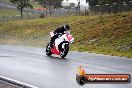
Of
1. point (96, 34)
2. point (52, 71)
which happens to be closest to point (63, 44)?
point (52, 71)

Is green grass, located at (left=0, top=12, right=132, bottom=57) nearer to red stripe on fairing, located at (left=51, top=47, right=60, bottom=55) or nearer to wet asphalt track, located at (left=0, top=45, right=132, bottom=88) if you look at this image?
red stripe on fairing, located at (left=51, top=47, right=60, bottom=55)

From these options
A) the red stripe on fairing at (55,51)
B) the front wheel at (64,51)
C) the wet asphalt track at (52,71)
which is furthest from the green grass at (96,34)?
the wet asphalt track at (52,71)

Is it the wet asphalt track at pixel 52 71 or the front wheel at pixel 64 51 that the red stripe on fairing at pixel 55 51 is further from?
the wet asphalt track at pixel 52 71

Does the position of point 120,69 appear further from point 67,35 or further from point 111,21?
point 111,21

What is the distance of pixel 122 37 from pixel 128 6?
42.2 feet

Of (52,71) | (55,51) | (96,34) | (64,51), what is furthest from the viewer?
(96,34)

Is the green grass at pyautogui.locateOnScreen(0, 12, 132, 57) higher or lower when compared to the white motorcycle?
lower

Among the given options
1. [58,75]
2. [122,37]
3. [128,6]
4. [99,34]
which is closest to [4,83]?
[58,75]

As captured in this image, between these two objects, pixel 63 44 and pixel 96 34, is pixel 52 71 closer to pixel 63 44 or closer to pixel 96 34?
pixel 63 44

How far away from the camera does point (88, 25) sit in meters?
38.1

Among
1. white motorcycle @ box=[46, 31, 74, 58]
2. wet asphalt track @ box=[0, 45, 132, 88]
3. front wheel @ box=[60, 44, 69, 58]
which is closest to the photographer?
wet asphalt track @ box=[0, 45, 132, 88]

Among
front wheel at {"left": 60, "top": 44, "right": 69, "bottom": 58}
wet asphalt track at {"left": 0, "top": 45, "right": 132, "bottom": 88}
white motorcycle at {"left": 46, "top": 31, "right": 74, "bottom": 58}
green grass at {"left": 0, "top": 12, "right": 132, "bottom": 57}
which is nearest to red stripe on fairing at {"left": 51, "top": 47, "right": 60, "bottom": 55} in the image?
white motorcycle at {"left": 46, "top": 31, "right": 74, "bottom": 58}

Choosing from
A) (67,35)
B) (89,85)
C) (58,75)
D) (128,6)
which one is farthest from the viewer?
(128,6)

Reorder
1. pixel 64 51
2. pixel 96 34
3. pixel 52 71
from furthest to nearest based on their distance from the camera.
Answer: pixel 96 34 → pixel 64 51 → pixel 52 71
